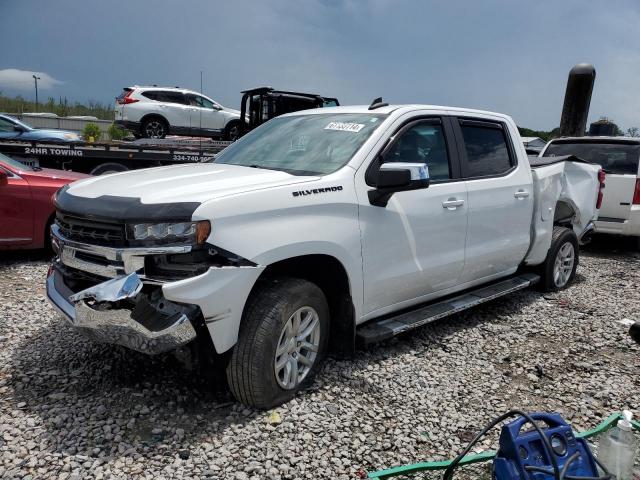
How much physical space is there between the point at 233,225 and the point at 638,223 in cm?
725

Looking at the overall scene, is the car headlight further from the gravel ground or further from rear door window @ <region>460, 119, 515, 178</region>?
Answer: rear door window @ <region>460, 119, 515, 178</region>

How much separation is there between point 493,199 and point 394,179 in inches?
61.5

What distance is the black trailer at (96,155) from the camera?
30.3ft

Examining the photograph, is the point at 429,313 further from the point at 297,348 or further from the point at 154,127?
the point at 154,127

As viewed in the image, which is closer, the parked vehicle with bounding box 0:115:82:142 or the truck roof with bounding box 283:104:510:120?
the truck roof with bounding box 283:104:510:120

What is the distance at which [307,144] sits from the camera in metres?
3.93

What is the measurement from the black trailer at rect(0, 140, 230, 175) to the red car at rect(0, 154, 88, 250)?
10.6 ft

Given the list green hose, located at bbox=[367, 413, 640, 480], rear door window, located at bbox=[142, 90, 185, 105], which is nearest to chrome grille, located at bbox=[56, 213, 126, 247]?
green hose, located at bbox=[367, 413, 640, 480]

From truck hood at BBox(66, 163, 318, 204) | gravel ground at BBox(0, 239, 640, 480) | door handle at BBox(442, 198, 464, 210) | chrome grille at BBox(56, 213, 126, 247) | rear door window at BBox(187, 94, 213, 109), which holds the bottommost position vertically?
gravel ground at BBox(0, 239, 640, 480)

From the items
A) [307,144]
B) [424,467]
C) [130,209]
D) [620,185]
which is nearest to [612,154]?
[620,185]

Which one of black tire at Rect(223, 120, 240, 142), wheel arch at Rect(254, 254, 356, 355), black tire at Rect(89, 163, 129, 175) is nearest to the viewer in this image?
wheel arch at Rect(254, 254, 356, 355)

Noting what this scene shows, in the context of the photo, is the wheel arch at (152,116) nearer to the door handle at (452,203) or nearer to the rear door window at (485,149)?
the rear door window at (485,149)

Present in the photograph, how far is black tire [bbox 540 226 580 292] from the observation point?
5784mm

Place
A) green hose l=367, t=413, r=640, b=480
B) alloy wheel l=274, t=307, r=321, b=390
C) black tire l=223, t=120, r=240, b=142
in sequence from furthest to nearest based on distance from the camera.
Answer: black tire l=223, t=120, r=240, b=142
alloy wheel l=274, t=307, r=321, b=390
green hose l=367, t=413, r=640, b=480
